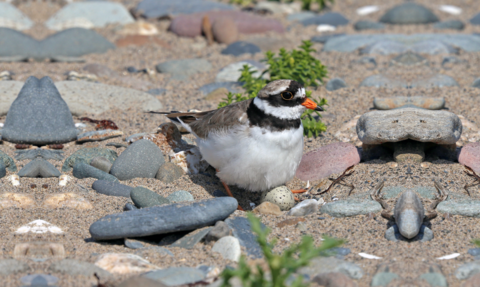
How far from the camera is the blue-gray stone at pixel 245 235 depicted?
4.73m

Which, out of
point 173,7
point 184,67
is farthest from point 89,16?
point 184,67

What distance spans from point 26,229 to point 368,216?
3399 millimetres

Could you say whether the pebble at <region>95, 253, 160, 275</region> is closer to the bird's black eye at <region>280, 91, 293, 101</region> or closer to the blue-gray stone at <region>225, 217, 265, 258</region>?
the blue-gray stone at <region>225, 217, 265, 258</region>

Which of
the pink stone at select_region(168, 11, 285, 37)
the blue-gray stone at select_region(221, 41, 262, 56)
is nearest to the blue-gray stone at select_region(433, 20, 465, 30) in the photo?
the pink stone at select_region(168, 11, 285, 37)

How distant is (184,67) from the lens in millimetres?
10172

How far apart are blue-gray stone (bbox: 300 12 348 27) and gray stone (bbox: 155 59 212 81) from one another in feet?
12.6

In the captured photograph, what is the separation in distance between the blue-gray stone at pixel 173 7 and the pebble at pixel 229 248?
924 centimetres

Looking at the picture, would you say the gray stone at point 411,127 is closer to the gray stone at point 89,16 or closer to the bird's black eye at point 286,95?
the bird's black eye at point 286,95

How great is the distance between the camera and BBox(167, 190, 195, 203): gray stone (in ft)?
18.9

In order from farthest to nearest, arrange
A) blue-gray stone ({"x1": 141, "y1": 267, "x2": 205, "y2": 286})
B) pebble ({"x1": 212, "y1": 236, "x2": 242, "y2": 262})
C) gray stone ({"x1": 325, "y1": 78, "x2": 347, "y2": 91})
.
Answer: gray stone ({"x1": 325, "y1": 78, "x2": 347, "y2": 91}) → pebble ({"x1": 212, "y1": 236, "x2": 242, "y2": 262}) → blue-gray stone ({"x1": 141, "y1": 267, "x2": 205, "y2": 286})

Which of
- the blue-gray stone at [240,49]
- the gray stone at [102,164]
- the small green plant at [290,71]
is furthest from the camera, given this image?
the blue-gray stone at [240,49]

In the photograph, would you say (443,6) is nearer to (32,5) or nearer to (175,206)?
(32,5)

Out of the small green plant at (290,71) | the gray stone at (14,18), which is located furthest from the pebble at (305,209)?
the gray stone at (14,18)

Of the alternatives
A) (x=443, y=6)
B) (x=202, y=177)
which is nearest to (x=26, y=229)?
(x=202, y=177)
